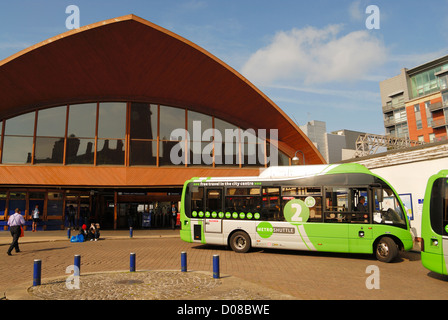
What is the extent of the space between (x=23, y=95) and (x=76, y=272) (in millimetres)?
17780

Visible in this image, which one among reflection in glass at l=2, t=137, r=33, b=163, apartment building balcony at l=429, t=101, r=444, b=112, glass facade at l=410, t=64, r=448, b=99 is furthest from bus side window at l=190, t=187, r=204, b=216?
glass facade at l=410, t=64, r=448, b=99

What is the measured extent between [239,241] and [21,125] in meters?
17.5

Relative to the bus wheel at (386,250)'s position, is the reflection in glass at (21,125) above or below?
above

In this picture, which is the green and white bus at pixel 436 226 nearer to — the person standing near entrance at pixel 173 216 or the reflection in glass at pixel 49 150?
the person standing near entrance at pixel 173 216

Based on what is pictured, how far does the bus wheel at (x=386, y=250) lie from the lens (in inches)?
416

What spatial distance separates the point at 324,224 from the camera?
38.0ft

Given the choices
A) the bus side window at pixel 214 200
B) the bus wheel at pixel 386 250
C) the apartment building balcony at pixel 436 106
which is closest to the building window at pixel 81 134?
the bus side window at pixel 214 200

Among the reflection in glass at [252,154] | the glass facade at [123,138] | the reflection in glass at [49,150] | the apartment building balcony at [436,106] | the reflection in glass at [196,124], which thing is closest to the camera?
the reflection in glass at [49,150]

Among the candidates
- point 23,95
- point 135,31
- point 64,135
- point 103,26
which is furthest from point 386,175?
point 23,95

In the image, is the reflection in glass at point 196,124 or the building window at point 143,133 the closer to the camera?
the building window at point 143,133

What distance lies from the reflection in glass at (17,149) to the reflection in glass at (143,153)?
644 cm

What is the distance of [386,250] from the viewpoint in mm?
10758

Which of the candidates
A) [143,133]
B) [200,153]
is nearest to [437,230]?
[200,153]
